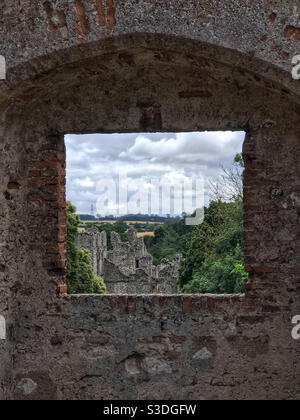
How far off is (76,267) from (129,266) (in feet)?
18.9

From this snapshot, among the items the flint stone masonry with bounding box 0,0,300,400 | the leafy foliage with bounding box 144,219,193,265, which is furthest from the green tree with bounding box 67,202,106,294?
the flint stone masonry with bounding box 0,0,300,400

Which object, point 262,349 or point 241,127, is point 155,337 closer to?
point 262,349

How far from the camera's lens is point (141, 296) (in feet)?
12.5

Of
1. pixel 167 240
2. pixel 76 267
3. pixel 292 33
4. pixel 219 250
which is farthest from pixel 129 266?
pixel 292 33

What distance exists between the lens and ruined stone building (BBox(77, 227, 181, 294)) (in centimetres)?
1808

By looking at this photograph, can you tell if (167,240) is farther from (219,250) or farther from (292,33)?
(292,33)

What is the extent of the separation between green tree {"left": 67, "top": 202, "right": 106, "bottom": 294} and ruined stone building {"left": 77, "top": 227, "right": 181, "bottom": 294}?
2044mm

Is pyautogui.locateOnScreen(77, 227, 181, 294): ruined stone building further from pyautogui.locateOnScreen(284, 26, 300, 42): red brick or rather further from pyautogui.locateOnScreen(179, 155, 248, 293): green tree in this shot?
pyautogui.locateOnScreen(284, 26, 300, 42): red brick

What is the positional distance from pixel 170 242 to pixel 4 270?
73.6 ft

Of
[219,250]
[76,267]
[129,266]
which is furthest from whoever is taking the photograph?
[129,266]

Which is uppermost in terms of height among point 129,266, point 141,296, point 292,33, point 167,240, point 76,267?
point 292,33

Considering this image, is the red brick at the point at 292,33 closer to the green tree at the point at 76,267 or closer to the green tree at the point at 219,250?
the green tree at the point at 219,250

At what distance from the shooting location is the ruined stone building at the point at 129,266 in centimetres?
1808
